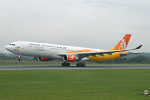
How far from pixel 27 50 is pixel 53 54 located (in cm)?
541

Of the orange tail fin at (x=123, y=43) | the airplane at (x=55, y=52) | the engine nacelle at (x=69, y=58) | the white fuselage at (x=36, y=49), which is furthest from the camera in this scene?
the orange tail fin at (x=123, y=43)

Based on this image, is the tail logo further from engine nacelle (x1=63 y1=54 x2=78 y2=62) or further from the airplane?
engine nacelle (x1=63 y1=54 x2=78 y2=62)

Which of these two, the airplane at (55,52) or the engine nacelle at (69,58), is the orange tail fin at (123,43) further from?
the engine nacelle at (69,58)

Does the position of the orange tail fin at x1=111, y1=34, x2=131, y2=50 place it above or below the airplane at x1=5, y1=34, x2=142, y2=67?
above

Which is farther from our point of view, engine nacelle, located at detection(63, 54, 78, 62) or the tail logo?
the tail logo

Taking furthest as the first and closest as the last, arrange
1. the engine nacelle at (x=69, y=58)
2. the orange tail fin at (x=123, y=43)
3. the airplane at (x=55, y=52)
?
the orange tail fin at (x=123, y=43) < the engine nacelle at (x=69, y=58) < the airplane at (x=55, y=52)

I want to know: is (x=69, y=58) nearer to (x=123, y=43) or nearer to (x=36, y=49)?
(x=36, y=49)

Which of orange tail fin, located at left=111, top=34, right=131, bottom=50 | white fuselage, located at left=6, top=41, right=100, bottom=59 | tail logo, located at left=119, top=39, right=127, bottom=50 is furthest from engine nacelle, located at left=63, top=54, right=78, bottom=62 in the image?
tail logo, located at left=119, top=39, right=127, bottom=50

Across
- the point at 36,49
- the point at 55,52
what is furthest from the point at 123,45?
the point at 36,49

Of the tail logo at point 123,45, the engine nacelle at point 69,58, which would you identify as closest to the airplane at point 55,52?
the engine nacelle at point 69,58
